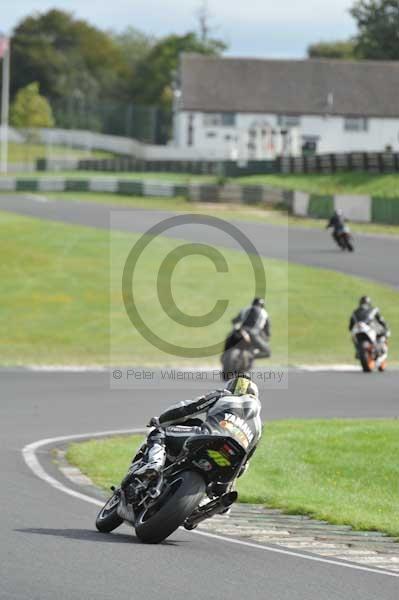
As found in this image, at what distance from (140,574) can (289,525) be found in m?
3.32

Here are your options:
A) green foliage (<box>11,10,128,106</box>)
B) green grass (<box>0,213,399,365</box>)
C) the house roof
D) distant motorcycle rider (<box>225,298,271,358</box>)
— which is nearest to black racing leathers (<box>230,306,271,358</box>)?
distant motorcycle rider (<box>225,298,271,358</box>)

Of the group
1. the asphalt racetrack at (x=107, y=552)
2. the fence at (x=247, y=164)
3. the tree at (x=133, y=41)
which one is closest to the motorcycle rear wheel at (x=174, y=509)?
the asphalt racetrack at (x=107, y=552)

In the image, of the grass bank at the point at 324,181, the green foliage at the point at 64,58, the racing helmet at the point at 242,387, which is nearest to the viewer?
the racing helmet at the point at 242,387

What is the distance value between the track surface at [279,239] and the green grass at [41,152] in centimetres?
3630

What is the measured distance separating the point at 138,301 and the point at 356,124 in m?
66.0

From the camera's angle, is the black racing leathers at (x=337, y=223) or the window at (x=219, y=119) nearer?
the black racing leathers at (x=337, y=223)

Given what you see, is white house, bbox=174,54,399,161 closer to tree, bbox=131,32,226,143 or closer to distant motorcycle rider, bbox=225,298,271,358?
tree, bbox=131,32,226,143

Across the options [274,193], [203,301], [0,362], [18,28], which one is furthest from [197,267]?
[18,28]

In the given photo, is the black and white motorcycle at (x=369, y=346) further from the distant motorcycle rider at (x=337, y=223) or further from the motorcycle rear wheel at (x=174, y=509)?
the distant motorcycle rider at (x=337, y=223)

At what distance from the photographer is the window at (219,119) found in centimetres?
9900

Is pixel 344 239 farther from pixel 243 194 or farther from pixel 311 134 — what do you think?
pixel 311 134

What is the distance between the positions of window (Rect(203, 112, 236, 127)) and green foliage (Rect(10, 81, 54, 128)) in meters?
14.8

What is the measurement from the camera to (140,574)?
8.20m

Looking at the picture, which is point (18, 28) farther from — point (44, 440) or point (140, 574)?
point (140, 574)
